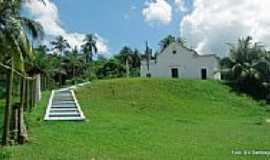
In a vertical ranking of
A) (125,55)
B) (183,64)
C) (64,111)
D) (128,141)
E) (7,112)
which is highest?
(125,55)

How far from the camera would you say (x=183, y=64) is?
49.7 metres

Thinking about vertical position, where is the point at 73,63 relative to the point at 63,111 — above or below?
above

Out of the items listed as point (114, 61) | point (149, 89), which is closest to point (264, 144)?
point (149, 89)

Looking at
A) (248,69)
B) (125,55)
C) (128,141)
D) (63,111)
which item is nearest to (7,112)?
(128,141)

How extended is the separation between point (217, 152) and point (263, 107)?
2355 centimetres

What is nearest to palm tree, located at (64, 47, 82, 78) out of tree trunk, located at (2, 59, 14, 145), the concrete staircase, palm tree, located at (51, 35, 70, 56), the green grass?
palm tree, located at (51, 35, 70, 56)

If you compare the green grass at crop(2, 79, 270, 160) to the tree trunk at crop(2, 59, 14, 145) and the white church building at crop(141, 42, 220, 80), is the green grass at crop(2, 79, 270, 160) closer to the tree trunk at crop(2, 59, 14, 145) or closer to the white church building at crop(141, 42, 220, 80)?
the tree trunk at crop(2, 59, 14, 145)

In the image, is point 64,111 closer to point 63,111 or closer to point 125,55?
point 63,111

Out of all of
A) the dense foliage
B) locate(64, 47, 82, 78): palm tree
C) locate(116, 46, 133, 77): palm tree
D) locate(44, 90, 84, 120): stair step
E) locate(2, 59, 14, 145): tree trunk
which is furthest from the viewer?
locate(116, 46, 133, 77): palm tree

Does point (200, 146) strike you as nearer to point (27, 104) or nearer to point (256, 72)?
point (27, 104)

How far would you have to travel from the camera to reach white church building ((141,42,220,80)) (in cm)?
4850

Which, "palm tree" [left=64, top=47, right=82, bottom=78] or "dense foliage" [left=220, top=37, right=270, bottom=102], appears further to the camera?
"palm tree" [left=64, top=47, right=82, bottom=78]

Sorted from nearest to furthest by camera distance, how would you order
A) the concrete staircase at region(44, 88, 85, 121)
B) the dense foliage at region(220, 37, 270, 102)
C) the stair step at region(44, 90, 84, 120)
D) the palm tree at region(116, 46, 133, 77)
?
1. the concrete staircase at region(44, 88, 85, 121)
2. the stair step at region(44, 90, 84, 120)
3. the dense foliage at region(220, 37, 270, 102)
4. the palm tree at region(116, 46, 133, 77)

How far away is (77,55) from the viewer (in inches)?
2901
